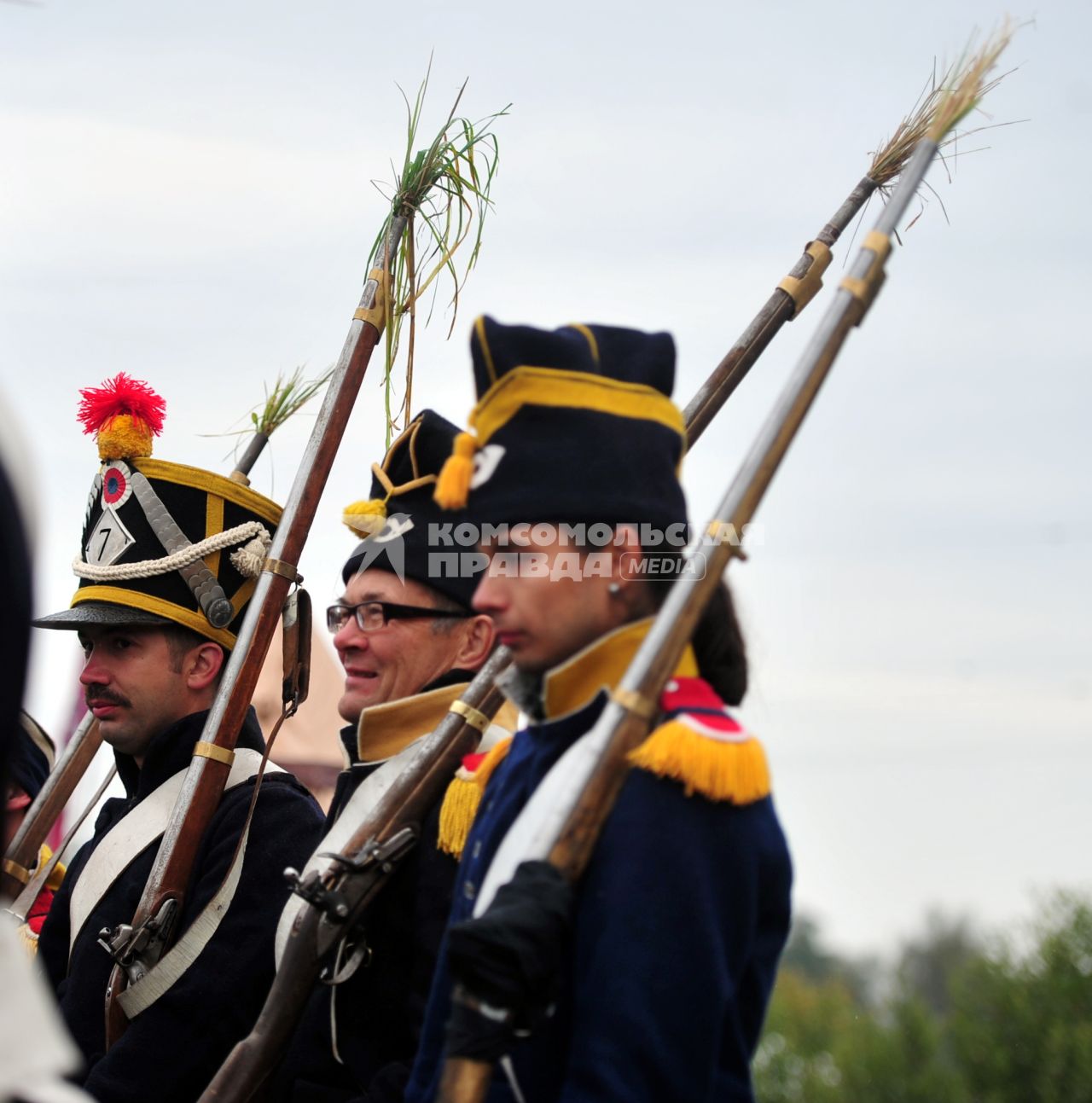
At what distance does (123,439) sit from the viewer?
5195 mm

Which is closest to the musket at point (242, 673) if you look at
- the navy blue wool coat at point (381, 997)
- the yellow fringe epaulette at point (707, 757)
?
the navy blue wool coat at point (381, 997)

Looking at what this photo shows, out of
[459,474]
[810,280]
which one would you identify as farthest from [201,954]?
[810,280]

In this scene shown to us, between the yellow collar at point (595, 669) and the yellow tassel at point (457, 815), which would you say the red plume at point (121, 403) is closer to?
the yellow tassel at point (457, 815)

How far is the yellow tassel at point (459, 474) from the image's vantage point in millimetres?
3090

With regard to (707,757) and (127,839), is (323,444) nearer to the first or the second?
(127,839)

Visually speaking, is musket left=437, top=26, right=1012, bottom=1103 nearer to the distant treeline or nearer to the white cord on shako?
the white cord on shako

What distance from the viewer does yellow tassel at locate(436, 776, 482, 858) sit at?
12.1 ft

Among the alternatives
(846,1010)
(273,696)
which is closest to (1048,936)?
(846,1010)

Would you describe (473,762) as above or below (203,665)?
below

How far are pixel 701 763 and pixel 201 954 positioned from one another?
2322 millimetres

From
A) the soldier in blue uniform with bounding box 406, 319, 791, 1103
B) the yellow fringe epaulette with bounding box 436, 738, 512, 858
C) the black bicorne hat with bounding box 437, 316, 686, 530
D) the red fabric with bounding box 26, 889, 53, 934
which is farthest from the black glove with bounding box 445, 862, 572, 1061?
the red fabric with bounding box 26, 889, 53, 934

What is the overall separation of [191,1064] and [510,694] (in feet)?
6.26

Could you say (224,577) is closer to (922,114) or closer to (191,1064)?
(191,1064)

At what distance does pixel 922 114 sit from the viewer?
3842mm
